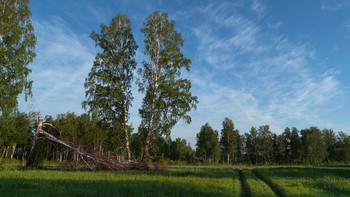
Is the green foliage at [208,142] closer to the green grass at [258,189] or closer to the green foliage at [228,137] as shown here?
the green foliage at [228,137]

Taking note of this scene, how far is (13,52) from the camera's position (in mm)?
19797

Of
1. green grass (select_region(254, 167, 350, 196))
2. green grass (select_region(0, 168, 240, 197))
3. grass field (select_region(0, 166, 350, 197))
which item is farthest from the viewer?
green grass (select_region(254, 167, 350, 196))

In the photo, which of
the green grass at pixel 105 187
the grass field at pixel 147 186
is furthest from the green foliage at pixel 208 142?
the green grass at pixel 105 187

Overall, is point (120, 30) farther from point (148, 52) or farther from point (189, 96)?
point (189, 96)

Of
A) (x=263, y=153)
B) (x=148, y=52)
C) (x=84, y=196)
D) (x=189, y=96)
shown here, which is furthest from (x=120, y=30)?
(x=263, y=153)

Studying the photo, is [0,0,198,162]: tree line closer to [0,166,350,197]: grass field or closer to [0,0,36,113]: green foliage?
[0,0,36,113]: green foliage

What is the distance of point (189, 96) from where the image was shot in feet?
78.7

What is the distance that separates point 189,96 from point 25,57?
55.8 feet

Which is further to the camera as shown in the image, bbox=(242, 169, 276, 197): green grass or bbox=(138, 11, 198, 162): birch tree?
bbox=(138, 11, 198, 162): birch tree

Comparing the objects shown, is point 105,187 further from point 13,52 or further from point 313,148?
point 313,148

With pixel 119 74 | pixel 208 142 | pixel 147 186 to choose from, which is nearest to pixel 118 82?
pixel 119 74

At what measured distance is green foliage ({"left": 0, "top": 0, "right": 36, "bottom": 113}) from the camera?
18.8 metres

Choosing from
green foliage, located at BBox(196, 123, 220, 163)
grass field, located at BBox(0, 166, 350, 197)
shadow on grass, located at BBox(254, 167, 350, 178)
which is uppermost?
green foliage, located at BBox(196, 123, 220, 163)

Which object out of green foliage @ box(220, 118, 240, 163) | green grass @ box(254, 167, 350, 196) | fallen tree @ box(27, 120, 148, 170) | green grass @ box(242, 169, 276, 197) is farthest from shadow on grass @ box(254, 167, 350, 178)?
green foliage @ box(220, 118, 240, 163)
